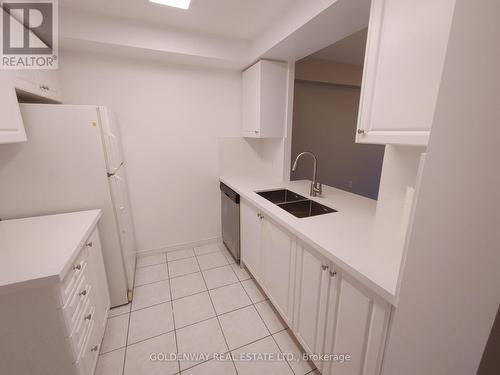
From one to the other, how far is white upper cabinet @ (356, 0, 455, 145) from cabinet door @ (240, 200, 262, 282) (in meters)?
1.07

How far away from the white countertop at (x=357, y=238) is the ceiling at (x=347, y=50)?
1716mm

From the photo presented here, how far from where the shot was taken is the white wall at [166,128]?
2031mm

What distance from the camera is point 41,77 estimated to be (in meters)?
1.54

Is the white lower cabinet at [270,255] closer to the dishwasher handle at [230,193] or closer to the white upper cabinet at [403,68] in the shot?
the dishwasher handle at [230,193]

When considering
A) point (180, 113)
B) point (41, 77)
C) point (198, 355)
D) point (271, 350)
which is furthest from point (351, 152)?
point (41, 77)

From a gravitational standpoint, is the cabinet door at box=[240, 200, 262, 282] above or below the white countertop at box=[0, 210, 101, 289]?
below

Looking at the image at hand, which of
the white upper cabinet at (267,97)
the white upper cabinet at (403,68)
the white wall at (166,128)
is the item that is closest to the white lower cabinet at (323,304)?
the white upper cabinet at (403,68)

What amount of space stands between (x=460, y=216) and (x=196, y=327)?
1.73m

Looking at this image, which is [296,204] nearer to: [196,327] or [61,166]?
[196,327]

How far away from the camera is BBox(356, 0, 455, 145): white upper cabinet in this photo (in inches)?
31.6

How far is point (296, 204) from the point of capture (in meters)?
1.85

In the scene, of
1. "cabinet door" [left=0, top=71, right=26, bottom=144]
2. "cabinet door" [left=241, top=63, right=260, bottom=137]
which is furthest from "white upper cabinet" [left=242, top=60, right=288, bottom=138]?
"cabinet door" [left=0, top=71, right=26, bottom=144]

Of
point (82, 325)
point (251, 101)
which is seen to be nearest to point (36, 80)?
point (82, 325)

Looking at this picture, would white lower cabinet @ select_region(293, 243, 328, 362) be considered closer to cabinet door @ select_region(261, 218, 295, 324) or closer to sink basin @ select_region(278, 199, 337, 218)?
cabinet door @ select_region(261, 218, 295, 324)
